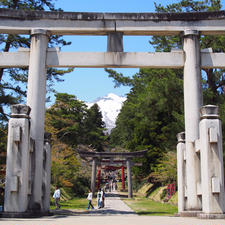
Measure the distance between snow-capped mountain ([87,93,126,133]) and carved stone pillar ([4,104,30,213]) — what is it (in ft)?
420

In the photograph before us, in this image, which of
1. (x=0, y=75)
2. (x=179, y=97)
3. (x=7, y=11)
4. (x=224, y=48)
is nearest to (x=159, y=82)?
(x=179, y=97)

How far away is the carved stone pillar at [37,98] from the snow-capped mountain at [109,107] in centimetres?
12606

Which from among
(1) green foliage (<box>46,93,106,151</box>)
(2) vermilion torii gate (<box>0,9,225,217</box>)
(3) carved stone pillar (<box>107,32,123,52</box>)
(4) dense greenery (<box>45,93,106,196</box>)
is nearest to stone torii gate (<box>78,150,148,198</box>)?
(4) dense greenery (<box>45,93,106,196</box>)

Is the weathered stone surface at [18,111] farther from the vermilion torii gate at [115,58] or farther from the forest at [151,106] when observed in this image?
the forest at [151,106]

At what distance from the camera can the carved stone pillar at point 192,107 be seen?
35.9 ft

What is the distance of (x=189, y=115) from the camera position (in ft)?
37.6

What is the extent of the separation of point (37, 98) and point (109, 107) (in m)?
155

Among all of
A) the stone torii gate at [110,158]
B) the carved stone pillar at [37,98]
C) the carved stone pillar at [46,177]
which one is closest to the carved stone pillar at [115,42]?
the carved stone pillar at [37,98]

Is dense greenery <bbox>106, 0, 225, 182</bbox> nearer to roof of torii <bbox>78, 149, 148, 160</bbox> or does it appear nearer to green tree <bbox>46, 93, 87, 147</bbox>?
roof of torii <bbox>78, 149, 148, 160</bbox>

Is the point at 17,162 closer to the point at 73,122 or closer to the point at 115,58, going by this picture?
the point at 115,58

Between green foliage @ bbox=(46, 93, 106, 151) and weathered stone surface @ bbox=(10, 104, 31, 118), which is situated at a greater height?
green foliage @ bbox=(46, 93, 106, 151)

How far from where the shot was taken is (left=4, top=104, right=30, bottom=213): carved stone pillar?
9.68 meters

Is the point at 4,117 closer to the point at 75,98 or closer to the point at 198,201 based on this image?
the point at 198,201

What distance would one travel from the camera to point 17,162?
987cm
